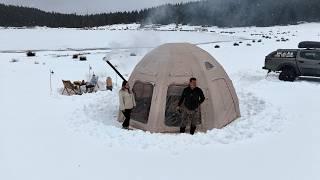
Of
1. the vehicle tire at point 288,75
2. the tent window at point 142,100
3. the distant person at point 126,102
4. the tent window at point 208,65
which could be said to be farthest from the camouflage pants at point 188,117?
the vehicle tire at point 288,75

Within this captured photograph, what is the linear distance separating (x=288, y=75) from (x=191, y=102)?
39.8 ft

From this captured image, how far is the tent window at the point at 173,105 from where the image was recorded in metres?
12.7

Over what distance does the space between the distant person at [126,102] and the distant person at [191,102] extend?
1658 millimetres

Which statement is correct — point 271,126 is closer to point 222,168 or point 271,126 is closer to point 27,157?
point 222,168

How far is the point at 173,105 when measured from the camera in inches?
504

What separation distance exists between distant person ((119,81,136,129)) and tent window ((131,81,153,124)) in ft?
1.07

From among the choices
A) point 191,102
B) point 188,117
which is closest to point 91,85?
point 188,117

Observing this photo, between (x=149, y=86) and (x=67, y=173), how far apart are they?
4560 mm

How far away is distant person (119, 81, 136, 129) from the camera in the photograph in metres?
13.0

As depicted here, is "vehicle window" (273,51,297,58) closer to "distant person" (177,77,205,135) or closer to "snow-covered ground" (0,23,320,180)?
"snow-covered ground" (0,23,320,180)

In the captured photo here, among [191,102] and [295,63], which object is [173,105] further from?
[295,63]

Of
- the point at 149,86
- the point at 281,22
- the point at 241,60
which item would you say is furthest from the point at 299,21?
the point at 149,86

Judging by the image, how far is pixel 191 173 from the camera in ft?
31.7

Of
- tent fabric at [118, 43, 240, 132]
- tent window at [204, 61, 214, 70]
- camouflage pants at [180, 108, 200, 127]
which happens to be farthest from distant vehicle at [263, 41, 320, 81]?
camouflage pants at [180, 108, 200, 127]
